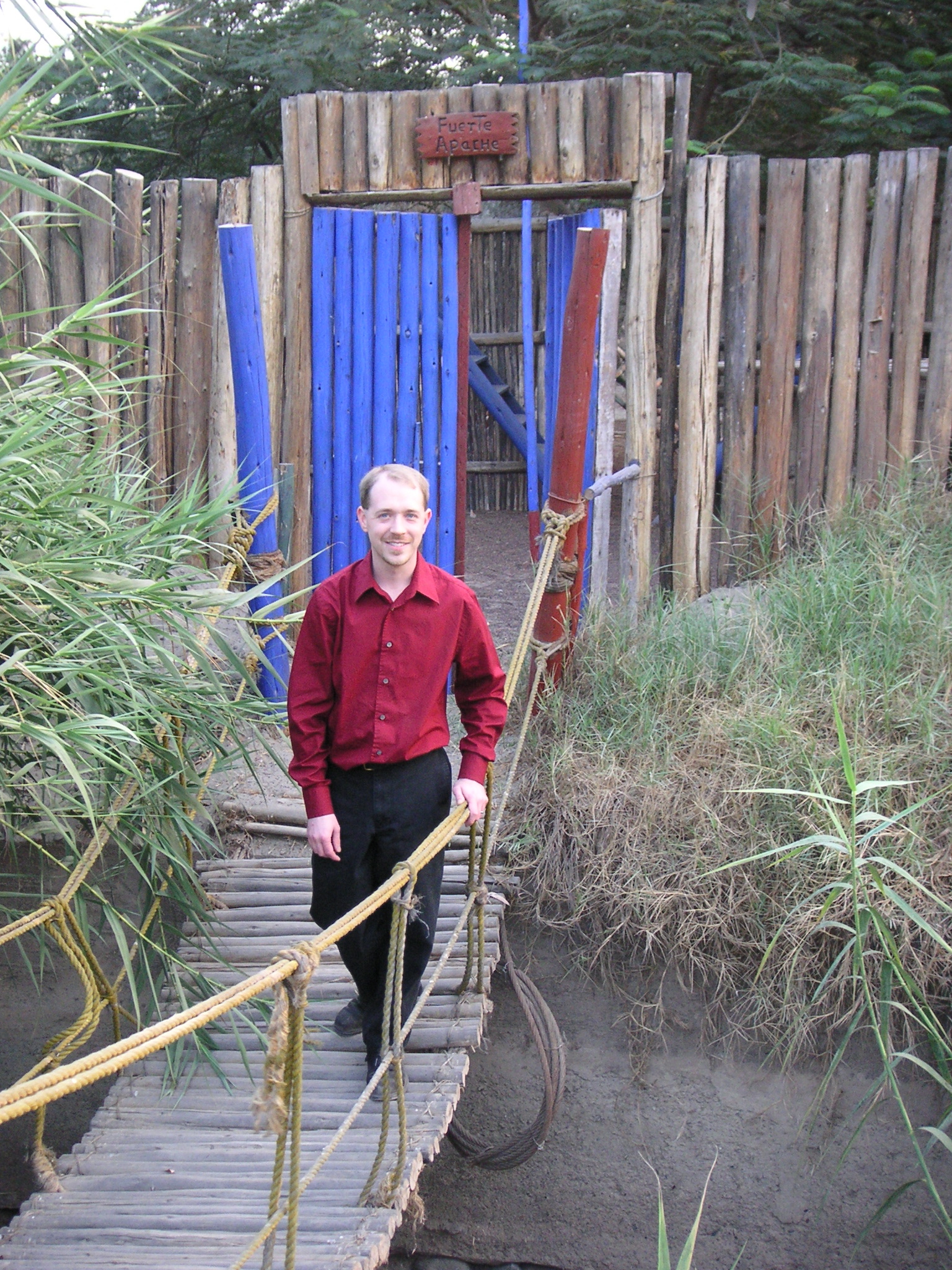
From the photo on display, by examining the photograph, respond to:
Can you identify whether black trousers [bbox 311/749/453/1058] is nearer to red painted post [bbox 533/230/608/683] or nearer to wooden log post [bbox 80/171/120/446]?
red painted post [bbox 533/230/608/683]

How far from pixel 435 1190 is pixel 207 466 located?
2.85 metres

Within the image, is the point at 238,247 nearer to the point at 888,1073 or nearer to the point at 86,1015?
the point at 86,1015

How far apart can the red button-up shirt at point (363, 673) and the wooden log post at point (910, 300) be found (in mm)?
3025

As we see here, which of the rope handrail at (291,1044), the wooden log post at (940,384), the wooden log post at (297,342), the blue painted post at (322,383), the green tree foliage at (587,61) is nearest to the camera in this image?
the rope handrail at (291,1044)

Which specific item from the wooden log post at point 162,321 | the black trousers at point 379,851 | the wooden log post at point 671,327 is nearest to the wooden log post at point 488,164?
the wooden log post at point 671,327

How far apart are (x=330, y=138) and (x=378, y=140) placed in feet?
0.63

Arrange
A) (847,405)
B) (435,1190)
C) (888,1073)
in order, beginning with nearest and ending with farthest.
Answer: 1. (888,1073)
2. (435,1190)
3. (847,405)

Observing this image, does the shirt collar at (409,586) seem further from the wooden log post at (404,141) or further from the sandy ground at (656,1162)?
the wooden log post at (404,141)

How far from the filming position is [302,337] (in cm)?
461

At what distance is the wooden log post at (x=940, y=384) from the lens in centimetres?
470

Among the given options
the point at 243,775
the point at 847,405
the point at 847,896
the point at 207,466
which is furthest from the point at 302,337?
the point at 847,896

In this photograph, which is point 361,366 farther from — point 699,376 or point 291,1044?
point 291,1044

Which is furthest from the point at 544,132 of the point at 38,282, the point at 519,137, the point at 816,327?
the point at 38,282

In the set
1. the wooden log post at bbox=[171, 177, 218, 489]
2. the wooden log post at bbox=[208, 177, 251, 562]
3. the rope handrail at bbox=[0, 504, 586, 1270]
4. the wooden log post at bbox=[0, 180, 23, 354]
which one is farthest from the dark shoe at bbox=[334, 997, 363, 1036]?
the wooden log post at bbox=[0, 180, 23, 354]
